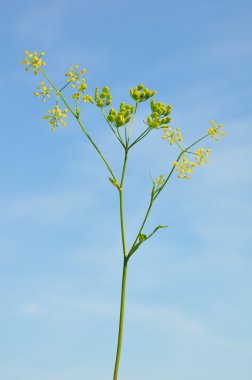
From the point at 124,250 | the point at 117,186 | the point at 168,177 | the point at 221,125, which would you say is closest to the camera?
the point at 124,250

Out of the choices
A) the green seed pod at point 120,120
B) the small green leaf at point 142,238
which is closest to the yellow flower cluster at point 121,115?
the green seed pod at point 120,120

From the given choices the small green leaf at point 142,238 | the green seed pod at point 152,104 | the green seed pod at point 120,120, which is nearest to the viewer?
the small green leaf at point 142,238

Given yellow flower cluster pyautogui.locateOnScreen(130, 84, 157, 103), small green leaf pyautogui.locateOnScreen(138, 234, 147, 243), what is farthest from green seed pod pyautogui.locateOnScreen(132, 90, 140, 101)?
small green leaf pyautogui.locateOnScreen(138, 234, 147, 243)

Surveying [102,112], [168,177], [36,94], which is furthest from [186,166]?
[36,94]

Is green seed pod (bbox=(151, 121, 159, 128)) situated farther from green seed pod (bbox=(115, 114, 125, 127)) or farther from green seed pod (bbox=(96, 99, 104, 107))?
green seed pod (bbox=(96, 99, 104, 107))

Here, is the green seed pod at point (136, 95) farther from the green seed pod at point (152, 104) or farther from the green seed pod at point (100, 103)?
the green seed pod at point (100, 103)

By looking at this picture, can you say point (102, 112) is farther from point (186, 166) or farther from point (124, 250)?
point (124, 250)
